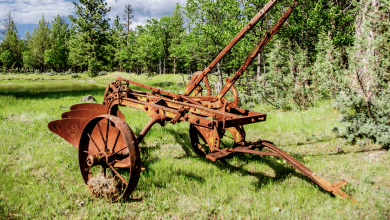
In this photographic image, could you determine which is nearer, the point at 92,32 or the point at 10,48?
the point at 92,32

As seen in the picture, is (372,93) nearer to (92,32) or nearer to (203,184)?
(203,184)

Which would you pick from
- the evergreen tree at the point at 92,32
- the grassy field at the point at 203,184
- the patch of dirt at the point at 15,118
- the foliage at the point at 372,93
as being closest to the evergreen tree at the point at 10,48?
the evergreen tree at the point at 92,32

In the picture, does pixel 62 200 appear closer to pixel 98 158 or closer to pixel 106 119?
pixel 98 158

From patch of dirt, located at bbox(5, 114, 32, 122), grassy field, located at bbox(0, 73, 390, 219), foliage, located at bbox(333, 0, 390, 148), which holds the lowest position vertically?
grassy field, located at bbox(0, 73, 390, 219)

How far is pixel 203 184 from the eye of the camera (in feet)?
12.3

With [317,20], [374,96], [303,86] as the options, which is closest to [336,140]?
[374,96]

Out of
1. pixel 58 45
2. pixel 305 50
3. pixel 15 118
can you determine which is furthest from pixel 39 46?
pixel 305 50

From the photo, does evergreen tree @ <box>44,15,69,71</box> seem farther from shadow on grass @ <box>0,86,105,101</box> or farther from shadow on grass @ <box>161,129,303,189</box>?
shadow on grass @ <box>161,129,303,189</box>

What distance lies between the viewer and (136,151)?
2.88 m

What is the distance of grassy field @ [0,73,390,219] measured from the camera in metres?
2.97

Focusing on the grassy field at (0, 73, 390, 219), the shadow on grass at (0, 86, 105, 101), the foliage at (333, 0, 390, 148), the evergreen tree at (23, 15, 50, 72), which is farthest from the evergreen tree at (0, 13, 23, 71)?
the foliage at (333, 0, 390, 148)

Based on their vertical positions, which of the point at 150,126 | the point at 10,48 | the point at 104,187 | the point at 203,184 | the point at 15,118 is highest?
the point at 10,48

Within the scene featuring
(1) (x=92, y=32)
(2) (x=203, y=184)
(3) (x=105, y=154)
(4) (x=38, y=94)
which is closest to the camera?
(3) (x=105, y=154)

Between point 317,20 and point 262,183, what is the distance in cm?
1566
